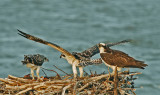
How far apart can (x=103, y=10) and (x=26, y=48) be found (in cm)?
1168

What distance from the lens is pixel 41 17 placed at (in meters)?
32.7

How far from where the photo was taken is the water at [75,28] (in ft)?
77.5

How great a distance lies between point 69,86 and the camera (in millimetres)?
10531

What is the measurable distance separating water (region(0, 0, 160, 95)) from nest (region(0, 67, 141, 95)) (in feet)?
22.2

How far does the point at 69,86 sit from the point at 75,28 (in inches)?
779

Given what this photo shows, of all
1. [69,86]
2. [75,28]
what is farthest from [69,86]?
[75,28]

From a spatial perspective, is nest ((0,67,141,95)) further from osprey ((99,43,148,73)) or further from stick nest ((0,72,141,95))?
osprey ((99,43,148,73))

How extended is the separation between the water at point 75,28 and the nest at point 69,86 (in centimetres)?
677

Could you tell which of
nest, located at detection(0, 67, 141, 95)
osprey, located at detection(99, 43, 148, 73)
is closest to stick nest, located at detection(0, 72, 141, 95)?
nest, located at detection(0, 67, 141, 95)

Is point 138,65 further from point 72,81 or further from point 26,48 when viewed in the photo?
point 26,48

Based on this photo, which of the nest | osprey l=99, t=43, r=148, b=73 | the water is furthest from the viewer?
the water

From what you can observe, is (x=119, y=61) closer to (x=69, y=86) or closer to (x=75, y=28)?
(x=69, y=86)

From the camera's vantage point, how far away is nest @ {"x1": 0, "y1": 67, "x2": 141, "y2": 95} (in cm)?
1056

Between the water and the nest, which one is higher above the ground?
the water
